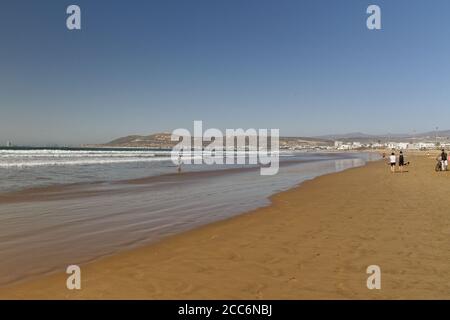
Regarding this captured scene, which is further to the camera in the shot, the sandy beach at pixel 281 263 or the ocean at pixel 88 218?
the ocean at pixel 88 218

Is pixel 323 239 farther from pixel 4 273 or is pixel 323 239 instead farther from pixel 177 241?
pixel 4 273

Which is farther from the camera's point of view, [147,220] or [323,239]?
[147,220]

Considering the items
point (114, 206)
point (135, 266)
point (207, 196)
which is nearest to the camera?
point (135, 266)

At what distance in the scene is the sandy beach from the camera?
199 inches

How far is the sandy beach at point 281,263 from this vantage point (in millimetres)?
5051

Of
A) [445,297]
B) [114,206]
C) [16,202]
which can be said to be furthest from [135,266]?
[16,202]

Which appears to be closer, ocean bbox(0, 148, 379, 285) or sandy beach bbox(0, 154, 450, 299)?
sandy beach bbox(0, 154, 450, 299)

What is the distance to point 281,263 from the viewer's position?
6.28m

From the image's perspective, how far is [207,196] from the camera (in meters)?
16.0

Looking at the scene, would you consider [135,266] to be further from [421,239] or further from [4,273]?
[421,239]

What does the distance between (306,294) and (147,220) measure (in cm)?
628

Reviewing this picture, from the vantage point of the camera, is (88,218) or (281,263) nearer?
(281,263)
